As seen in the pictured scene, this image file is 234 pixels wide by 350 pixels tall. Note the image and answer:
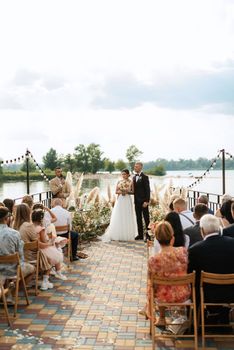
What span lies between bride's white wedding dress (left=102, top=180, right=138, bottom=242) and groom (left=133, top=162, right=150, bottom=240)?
184mm

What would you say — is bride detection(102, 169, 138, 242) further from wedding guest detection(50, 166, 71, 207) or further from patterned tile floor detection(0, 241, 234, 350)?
patterned tile floor detection(0, 241, 234, 350)

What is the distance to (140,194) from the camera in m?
10.8

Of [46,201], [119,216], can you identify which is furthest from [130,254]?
[46,201]

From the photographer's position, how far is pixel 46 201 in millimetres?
12445

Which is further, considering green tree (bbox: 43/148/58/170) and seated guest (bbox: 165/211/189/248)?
green tree (bbox: 43/148/58/170)

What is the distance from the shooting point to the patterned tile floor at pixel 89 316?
15.1 ft

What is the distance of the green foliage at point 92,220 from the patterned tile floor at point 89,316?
2.81 m

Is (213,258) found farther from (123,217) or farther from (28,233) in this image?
(123,217)

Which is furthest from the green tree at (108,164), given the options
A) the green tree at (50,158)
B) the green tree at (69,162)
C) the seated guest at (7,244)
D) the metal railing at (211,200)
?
the seated guest at (7,244)

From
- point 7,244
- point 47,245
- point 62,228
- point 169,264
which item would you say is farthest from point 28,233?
point 169,264

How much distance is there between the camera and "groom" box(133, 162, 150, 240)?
10750 mm

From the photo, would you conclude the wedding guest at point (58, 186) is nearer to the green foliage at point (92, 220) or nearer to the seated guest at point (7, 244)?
the green foliage at point (92, 220)

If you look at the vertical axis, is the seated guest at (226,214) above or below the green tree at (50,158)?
below

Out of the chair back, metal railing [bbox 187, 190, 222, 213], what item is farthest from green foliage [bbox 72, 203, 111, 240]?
the chair back
